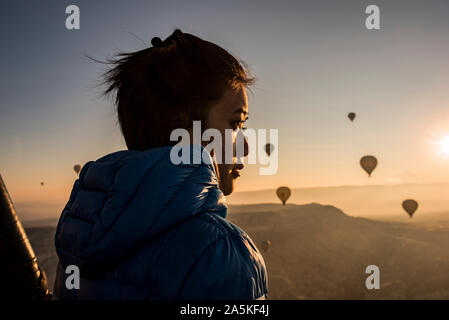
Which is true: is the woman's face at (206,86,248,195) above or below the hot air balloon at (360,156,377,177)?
above

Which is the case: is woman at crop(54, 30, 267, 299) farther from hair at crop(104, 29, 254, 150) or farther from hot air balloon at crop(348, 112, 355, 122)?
hot air balloon at crop(348, 112, 355, 122)

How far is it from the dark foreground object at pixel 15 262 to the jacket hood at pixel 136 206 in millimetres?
1421

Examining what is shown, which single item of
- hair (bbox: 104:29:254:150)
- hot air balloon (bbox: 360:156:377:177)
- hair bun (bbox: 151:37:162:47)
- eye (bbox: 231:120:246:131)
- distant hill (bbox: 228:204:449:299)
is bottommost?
distant hill (bbox: 228:204:449:299)

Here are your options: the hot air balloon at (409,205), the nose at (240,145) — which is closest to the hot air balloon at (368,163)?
the hot air balloon at (409,205)

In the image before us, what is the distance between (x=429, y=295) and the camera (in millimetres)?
62344

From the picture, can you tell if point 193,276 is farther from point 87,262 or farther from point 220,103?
point 220,103

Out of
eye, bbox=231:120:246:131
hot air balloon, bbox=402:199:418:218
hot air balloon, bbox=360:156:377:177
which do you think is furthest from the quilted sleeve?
hot air balloon, bbox=402:199:418:218

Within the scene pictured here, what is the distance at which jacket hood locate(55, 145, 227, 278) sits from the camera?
1.31 meters

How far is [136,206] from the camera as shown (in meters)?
1.33

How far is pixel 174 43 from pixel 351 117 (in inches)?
1416

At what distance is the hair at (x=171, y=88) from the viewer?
6.35 feet

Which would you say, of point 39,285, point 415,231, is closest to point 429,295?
point 415,231
